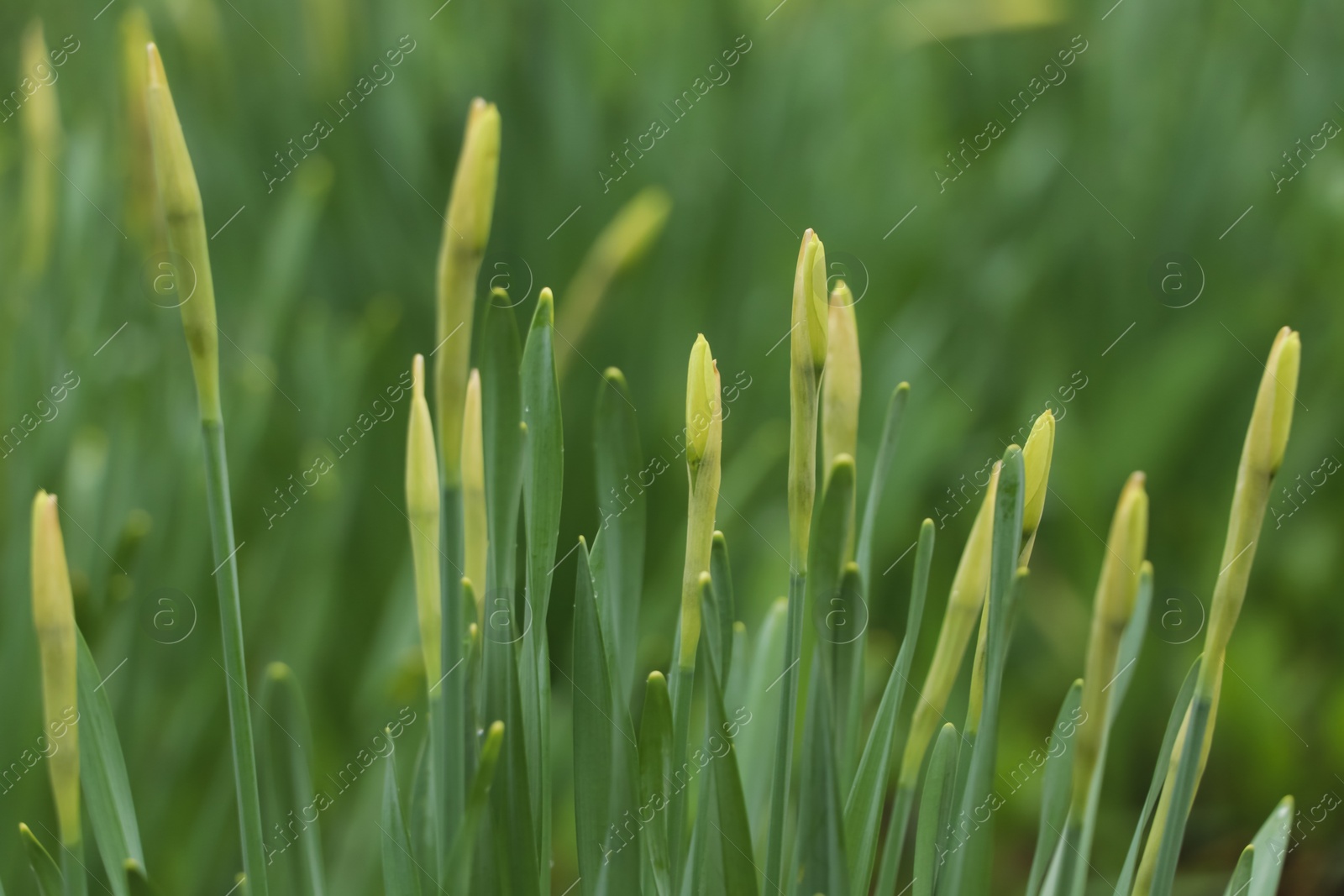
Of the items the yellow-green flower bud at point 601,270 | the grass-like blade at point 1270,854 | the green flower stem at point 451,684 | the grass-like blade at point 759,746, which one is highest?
the yellow-green flower bud at point 601,270

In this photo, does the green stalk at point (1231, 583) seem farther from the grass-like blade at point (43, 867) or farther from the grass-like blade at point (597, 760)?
the grass-like blade at point (43, 867)

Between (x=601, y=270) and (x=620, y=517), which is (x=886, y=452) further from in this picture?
(x=601, y=270)

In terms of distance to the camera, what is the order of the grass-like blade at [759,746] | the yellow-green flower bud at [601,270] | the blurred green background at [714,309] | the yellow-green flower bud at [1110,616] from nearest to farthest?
the yellow-green flower bud at [1110,616]
the grass-like blade at [759,746]
the blurred green background at [714,309]
the yellow-green flower bud at [601,270]

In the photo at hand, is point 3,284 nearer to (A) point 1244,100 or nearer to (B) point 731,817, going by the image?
(B) point 731,817

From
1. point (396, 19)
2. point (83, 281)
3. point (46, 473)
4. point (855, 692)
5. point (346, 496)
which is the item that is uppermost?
point (396, 19)

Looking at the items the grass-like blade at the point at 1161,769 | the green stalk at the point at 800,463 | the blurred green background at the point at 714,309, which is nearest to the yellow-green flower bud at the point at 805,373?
the green stalk at the point at 800,463

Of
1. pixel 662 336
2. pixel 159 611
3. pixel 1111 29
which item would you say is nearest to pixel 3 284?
pixel 159 611

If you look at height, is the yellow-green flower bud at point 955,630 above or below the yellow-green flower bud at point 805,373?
below
